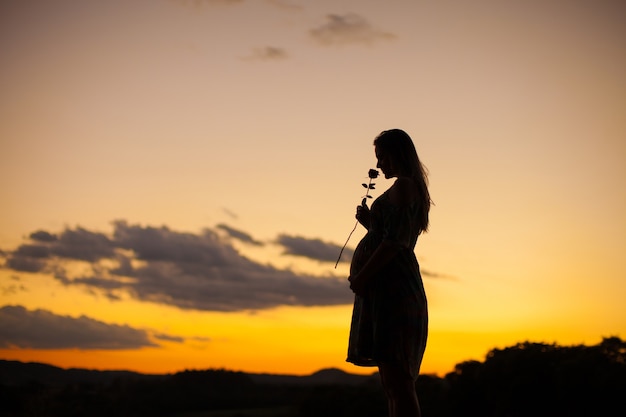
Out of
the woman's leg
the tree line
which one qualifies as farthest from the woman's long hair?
the tree line

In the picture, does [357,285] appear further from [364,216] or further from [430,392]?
[430,392]

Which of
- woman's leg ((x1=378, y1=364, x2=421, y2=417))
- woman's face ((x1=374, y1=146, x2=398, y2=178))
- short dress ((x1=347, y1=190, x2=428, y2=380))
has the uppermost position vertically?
woman's face ((x1=374, y1=146, x2=398, y2=178))

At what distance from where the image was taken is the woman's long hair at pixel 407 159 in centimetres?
546

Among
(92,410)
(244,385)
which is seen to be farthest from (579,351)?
(92,410)

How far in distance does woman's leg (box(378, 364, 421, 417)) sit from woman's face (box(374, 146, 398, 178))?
1.37m

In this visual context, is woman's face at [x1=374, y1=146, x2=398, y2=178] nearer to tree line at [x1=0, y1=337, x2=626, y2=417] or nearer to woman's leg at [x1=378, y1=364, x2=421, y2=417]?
woman's leg at [x1=378, y1=364, x2=421, y2=417]

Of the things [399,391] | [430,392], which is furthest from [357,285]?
[430,392]

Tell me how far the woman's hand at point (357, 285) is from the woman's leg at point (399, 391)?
54 cm

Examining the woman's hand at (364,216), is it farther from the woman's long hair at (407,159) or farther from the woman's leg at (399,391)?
the woman's leg at (399,391)

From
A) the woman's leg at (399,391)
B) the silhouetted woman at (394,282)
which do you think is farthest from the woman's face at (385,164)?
the woman's leg at (399,391)

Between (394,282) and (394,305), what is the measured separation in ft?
0.52

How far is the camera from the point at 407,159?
5.47m

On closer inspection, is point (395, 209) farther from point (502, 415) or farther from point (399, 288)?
point (502, 415)

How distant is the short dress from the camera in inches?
202
